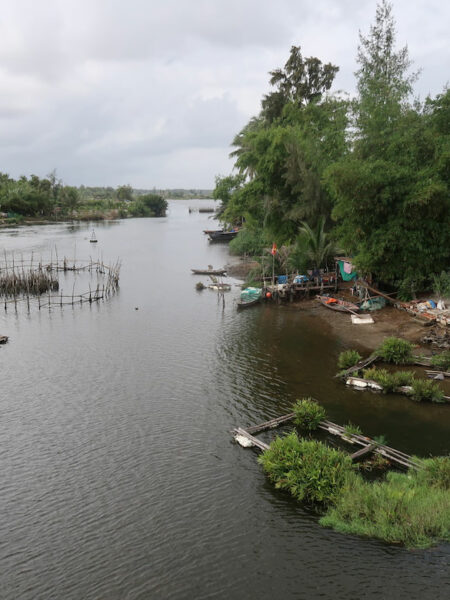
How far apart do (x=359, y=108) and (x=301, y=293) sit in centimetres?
1288

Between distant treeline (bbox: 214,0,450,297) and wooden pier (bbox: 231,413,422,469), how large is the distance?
1339 centimetres

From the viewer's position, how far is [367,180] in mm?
24219

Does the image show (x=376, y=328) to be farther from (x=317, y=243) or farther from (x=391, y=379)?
(x=317, y=243)

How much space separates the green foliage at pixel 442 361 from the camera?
60.6ft

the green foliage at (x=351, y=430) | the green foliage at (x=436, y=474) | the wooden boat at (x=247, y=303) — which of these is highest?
the wooden boat at (x=247, y=303)

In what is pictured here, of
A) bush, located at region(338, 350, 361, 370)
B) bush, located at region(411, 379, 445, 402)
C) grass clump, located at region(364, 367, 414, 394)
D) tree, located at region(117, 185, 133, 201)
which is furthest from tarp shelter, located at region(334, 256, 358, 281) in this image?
tree, located at region(117, 185, 133, 201)

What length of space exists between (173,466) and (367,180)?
1803 centimetres

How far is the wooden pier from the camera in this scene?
12.6 metres

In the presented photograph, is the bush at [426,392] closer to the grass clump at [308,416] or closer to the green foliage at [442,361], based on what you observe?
the green foliage at [442,361]

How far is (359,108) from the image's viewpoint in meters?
29.1

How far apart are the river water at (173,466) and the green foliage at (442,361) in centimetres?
316

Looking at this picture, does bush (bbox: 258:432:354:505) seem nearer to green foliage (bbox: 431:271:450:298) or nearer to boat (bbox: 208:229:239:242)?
green foliage (bbox: 431:271:450:298)

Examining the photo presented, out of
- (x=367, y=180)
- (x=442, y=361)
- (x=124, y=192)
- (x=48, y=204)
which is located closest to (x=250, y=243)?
(x=367, y=180)

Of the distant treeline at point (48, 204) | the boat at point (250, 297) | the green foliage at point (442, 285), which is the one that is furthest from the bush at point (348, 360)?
the distant treeline at point (48, 204)
